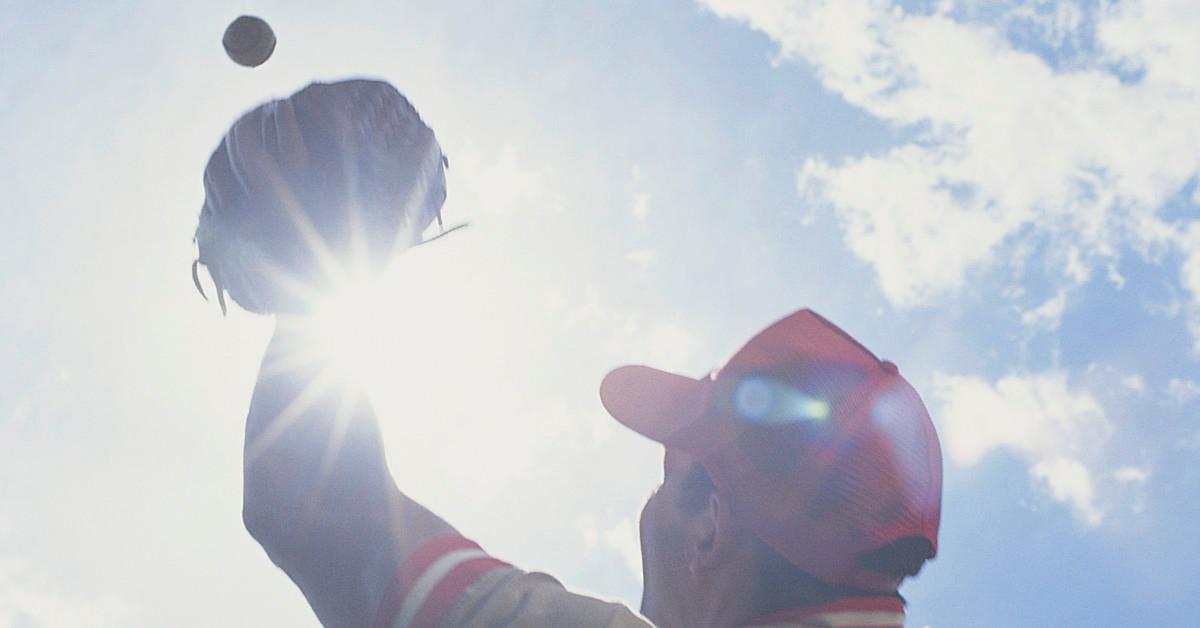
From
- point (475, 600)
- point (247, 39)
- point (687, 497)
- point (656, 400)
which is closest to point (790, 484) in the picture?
point (687, 497)

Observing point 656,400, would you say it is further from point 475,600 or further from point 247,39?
point 247,39

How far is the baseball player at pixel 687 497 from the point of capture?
2582mm

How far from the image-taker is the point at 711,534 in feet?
11.0

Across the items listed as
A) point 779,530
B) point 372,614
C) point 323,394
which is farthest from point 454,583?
point 779,530

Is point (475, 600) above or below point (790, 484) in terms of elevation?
below

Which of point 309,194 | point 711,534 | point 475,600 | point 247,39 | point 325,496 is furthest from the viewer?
point 247,39

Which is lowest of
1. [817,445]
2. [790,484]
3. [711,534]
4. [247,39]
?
[711,534]

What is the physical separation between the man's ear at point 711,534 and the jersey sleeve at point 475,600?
76 cm

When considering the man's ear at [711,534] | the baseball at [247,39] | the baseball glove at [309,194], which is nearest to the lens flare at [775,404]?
the man's ear at [711,534]

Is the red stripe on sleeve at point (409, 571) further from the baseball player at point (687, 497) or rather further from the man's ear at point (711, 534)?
the man's ear at point (711, 534)

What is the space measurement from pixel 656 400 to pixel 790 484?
0.79 metres

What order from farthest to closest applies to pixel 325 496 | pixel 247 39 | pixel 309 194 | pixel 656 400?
1. pixel 247 39
2. pixel 656 400
3. pixel 309 194
4. pixel 325 496

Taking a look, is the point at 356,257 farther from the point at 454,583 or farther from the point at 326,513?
the point at 454,583

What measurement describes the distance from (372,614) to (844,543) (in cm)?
144
